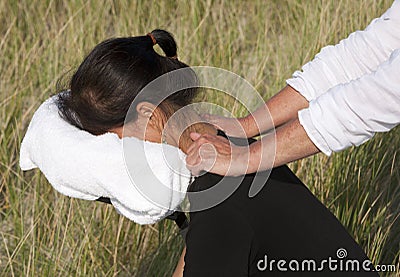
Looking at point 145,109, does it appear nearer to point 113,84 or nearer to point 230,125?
point 113,84

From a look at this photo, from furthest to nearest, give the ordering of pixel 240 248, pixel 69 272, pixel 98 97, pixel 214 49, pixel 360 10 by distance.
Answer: pixel 214 49, pixel 360 10, pixel 69 272, pixel 98 97, pixel 240 248

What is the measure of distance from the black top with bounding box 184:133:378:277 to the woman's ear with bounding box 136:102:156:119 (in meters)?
0.16

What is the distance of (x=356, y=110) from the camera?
1.59 meters

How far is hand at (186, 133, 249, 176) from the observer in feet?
5.33

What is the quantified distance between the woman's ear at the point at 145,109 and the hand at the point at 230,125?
9.5 inches

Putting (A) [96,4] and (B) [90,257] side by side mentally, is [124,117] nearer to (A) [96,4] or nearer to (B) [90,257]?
(B) [90,257]

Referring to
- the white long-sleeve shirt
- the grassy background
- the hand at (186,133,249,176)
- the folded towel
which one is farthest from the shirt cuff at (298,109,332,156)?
the grassy background

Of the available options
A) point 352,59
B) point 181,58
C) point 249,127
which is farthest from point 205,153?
point 181,58

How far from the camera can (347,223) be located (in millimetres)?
2811

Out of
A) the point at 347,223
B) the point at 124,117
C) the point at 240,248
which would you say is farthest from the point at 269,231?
the point at 347,223

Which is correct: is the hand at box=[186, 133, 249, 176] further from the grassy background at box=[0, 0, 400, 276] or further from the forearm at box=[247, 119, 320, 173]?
the grassy background at box=[0, 0, 400, 276]

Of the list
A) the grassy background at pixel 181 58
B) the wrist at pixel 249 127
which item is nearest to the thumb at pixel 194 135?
the wrist at pixel 249 127

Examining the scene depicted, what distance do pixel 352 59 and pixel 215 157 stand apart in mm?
560

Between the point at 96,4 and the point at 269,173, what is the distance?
2836mm
